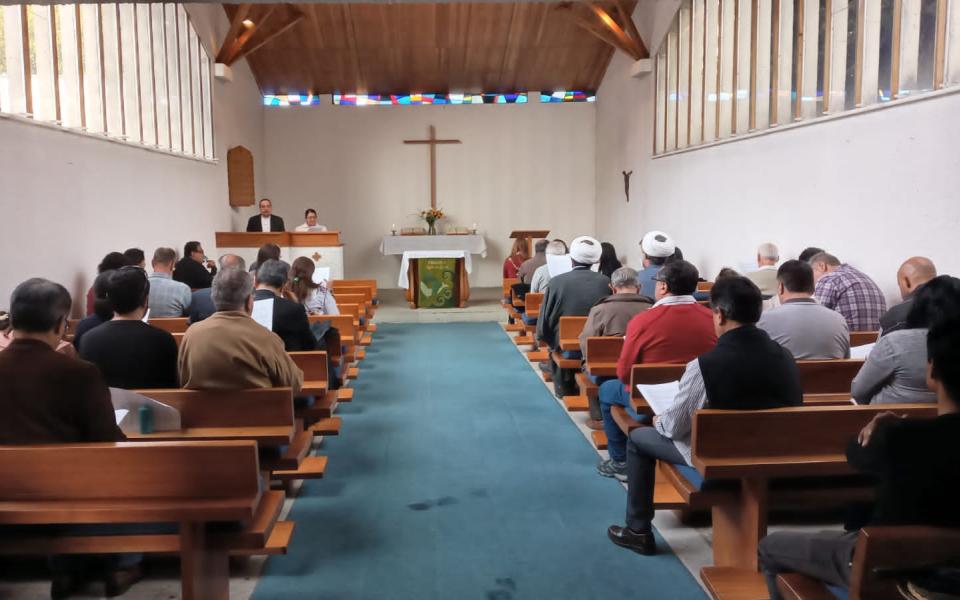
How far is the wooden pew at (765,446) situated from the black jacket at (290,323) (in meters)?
2.32

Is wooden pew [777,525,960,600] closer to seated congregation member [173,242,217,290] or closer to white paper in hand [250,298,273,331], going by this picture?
white paper in hand [250,298,273,331]

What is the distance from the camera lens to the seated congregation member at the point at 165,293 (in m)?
5.46

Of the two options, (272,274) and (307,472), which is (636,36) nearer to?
(272,274)

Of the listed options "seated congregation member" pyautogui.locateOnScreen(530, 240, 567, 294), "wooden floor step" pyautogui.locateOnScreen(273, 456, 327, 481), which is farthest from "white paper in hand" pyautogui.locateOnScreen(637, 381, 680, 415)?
"seated congregation member" pyautogui.locateOnScreen(530, 240, 567, 294)

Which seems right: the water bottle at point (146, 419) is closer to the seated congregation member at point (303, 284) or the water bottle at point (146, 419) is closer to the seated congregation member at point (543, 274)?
the seated congregation member at point (303, 284)

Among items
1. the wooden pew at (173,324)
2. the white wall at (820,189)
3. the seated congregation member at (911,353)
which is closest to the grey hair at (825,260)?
the white wall at (820,189)

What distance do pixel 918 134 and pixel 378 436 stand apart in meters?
3.93

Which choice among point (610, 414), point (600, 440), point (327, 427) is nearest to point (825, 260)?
point (600, 440)

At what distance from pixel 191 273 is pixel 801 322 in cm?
521

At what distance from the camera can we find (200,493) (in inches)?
87.8

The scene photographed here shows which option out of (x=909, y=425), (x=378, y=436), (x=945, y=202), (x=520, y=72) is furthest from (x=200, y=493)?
(x=520, y=72)

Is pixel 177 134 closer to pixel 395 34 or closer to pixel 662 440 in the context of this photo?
pixel 395 34

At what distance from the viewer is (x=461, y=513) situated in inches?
140

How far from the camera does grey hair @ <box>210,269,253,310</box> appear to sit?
318 cm
